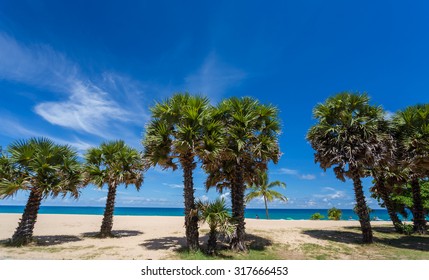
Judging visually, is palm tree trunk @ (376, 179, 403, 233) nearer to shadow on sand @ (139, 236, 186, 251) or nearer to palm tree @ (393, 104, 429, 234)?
palm tree @ (393, 104, 429, 234)

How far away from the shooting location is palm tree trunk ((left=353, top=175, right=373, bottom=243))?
14719mm

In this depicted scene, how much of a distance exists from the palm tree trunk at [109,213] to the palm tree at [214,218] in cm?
811

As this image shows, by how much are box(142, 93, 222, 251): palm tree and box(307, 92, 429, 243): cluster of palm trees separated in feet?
27.9

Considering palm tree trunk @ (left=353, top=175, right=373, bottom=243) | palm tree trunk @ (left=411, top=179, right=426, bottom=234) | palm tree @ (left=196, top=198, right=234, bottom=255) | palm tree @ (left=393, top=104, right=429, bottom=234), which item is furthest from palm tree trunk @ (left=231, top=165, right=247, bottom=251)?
palm tree trunk @ (left=411, top=179, right=426, bottom=234)

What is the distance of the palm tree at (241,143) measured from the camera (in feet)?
39.2

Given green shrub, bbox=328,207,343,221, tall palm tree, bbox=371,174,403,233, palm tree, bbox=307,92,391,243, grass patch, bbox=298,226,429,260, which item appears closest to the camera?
grass patch, bbox=298,226,429,260

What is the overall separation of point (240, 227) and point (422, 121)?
12.7m

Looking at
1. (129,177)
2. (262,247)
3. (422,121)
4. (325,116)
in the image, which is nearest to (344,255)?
(262,247)

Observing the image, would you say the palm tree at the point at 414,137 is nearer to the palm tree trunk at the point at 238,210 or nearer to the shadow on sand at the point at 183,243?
the shadow on sand at the point at 183,243

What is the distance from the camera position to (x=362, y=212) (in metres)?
15.1

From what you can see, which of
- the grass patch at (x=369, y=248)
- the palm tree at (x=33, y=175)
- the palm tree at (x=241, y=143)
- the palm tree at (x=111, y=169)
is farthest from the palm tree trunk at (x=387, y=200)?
the palm tree at (x=33, y=175)

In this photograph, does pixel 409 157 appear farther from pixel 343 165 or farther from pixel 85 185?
pixel 85 185

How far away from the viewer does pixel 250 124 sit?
1238 centimetres

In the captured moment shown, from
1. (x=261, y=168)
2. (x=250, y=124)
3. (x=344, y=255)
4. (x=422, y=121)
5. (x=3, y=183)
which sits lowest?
(x=344, y=255)
